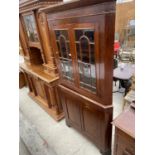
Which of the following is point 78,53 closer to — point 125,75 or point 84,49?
point 84,49

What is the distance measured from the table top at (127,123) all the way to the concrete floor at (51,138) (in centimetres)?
99

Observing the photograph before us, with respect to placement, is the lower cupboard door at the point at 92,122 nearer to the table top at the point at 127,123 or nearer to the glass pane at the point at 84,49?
the table top at the point at 127,123

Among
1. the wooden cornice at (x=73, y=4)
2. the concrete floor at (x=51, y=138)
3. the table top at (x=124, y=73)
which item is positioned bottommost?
the concrete floor at (x=51, y=138)

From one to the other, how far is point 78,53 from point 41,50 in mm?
1188

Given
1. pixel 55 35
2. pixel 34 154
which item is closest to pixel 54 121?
pixel 34 154

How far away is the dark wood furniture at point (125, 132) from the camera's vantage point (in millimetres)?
1093

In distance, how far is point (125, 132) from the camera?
109 centimetres

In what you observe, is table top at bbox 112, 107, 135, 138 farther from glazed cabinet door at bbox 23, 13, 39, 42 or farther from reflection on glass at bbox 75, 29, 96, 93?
glazed cabinet door at bbox 23, 13, 39, 42

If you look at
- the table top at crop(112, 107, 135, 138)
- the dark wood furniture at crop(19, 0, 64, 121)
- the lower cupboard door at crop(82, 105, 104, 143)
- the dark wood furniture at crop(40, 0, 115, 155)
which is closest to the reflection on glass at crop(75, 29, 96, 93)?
the dark wood furniture at crop(40, 0, 115, 155)

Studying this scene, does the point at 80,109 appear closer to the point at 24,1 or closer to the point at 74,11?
the point at 74,11

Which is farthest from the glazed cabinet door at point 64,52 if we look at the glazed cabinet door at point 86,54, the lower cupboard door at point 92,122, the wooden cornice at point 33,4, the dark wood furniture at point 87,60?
the wooden cornice at point 33,4

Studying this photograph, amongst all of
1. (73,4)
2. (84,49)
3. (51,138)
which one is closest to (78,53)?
(84,49)

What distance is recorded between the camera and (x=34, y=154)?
1862 mm
